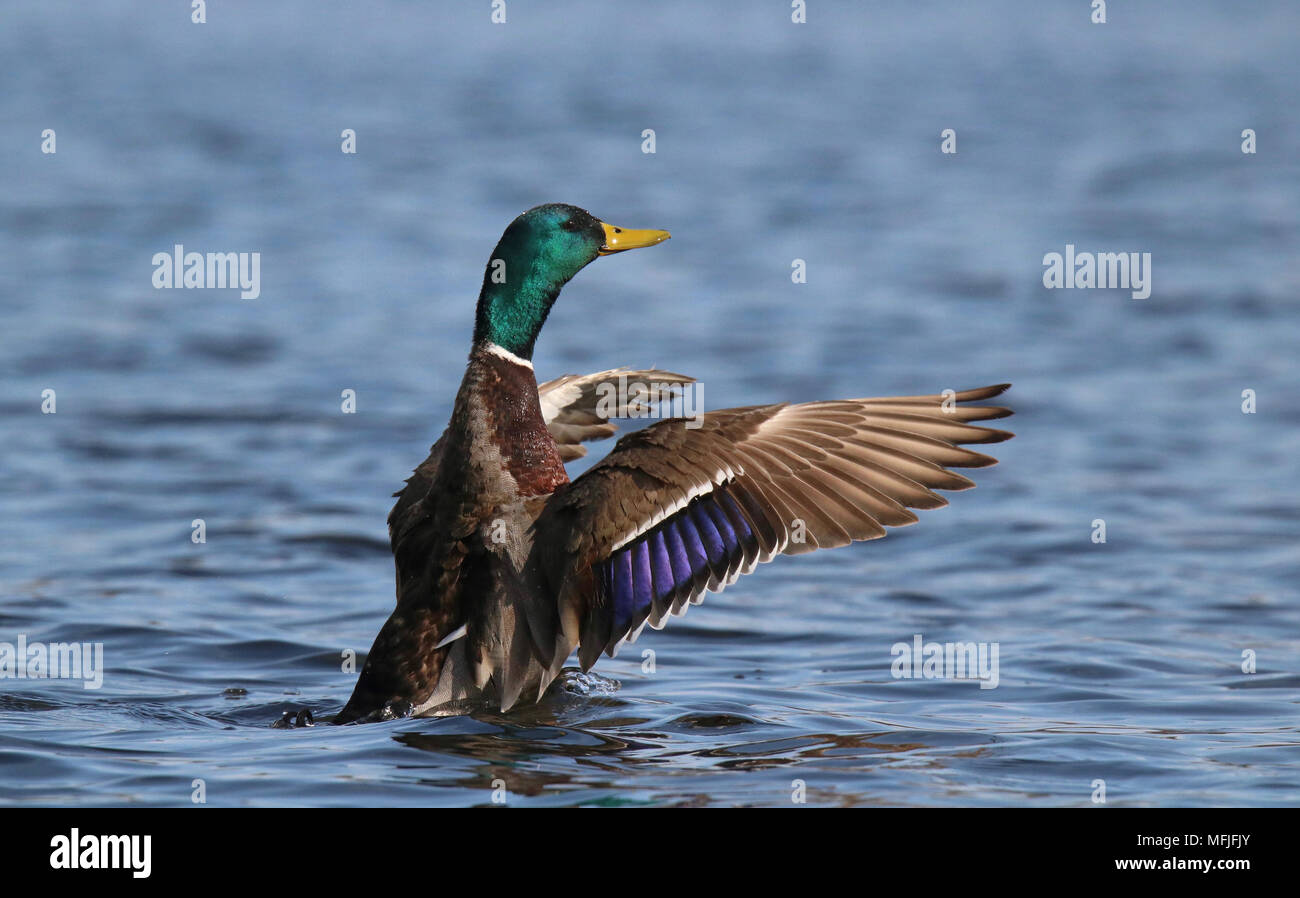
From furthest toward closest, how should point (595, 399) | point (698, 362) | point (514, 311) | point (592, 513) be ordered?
point (698, 362) → point (595, 399) → point (514, 311) → point (592, 513)

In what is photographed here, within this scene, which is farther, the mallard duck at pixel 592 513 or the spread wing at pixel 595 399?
the spread wing at pixel 595 399

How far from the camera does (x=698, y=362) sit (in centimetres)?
1228

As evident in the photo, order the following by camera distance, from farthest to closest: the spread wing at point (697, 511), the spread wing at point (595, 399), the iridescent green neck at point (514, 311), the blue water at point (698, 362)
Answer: the spread wing at point (595, 399) → the iridescent green neck at point (514, 311) → the blue water at point (698, 362) → the spread wing at point (697, 511)

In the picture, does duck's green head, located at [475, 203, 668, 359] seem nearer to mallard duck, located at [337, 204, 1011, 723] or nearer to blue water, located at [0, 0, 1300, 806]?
mallard duck, located at [337, 204, 1011, 723]

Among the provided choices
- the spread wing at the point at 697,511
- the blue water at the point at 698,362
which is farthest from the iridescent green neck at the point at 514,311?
the blue water at the point at 698,362

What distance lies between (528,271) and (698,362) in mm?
6278

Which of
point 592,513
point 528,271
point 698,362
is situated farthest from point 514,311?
point 698,362

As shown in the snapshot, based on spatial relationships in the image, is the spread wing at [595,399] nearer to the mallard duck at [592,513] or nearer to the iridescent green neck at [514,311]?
the iridescent green neck at [514,311]

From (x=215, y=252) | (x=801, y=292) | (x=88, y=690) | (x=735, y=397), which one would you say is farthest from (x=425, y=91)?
(x=88, y=690)

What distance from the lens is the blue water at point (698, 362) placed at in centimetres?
556

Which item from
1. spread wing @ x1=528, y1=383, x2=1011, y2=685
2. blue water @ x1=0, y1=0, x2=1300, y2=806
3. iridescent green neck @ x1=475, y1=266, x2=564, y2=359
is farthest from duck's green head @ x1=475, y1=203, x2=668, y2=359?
blue water @ x1=0, y1=0, x2=1300, y2=806

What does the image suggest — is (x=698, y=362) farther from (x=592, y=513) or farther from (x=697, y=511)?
(x=592, y=513)

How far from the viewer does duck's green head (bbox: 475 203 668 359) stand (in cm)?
599
